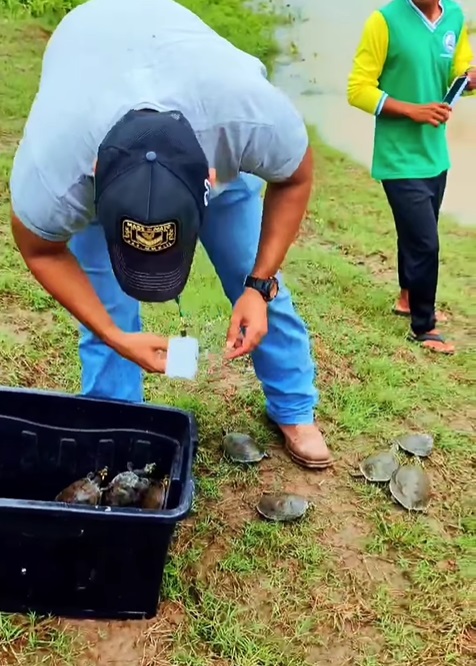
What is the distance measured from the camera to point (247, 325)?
2.28m

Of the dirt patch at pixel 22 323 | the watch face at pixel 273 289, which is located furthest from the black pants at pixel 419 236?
the dirt patch at pixel 22 323

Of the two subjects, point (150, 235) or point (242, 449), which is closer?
point (150, 235)

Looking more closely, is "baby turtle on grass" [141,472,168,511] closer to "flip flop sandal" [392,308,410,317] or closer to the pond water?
"flip flop sandal" [392,308,410,317]

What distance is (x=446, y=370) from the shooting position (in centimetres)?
341

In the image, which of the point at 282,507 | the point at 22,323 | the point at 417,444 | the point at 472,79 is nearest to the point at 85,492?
the point at 282,507

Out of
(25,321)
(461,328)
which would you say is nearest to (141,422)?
(25,321)

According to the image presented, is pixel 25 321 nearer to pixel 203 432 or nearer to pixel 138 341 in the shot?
pixel 203 432

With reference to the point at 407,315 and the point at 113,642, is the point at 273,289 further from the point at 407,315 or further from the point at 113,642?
the point at 407,315

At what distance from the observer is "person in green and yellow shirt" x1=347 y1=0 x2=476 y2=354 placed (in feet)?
10.8

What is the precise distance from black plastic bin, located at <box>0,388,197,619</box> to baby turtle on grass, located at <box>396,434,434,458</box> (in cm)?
87

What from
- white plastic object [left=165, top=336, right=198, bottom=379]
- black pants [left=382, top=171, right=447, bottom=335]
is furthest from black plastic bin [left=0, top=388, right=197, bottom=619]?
black pants [left=382, top=171, right=447, bottom=335]

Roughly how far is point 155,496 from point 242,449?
1.80 feet

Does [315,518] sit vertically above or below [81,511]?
below

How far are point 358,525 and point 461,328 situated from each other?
1.57 metres
